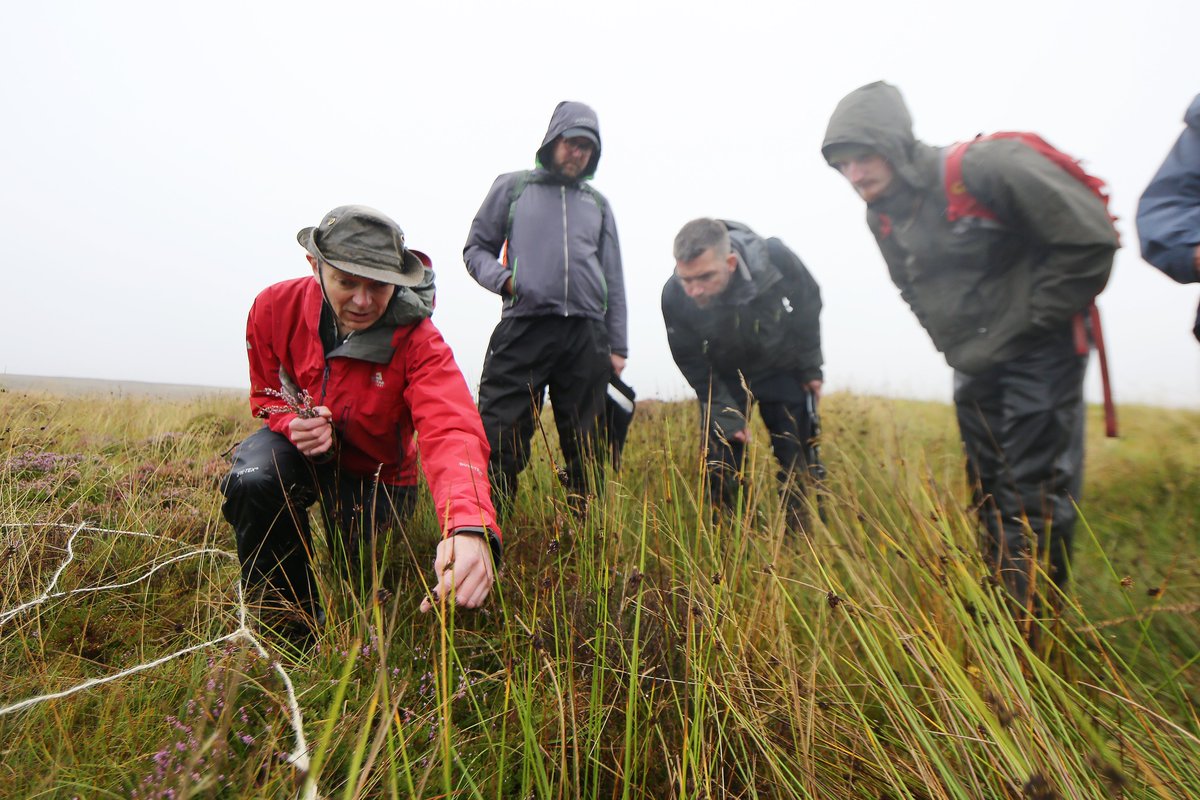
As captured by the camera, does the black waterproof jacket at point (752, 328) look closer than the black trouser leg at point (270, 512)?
No

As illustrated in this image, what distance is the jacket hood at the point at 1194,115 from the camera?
6.38ft

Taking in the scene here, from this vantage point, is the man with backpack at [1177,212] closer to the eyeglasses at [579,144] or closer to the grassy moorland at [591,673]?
the grassy moorland at [591,673]

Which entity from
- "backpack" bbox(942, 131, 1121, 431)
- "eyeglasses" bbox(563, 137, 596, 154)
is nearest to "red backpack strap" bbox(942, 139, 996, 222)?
→ "backpack" bbox(942, 131, 1121, 431)

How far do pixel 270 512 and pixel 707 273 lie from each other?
2.53 metres

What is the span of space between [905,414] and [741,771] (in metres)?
6.23

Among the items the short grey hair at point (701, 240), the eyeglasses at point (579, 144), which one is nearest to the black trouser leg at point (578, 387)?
the short grey hair at point (701, 240)

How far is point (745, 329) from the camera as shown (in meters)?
3.65

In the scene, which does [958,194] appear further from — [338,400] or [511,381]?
[338,400]

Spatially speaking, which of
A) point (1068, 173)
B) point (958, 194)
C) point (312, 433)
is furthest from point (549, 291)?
point (1068, 173)

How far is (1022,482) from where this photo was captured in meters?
2.34

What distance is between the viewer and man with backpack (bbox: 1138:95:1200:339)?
73.8 inches

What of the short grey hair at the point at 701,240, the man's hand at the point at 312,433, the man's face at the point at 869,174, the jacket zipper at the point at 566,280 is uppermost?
the man's face at the point at 869,174

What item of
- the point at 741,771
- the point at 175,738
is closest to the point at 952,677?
the point at 741,771

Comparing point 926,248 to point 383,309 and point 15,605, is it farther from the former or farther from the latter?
point 15,605
